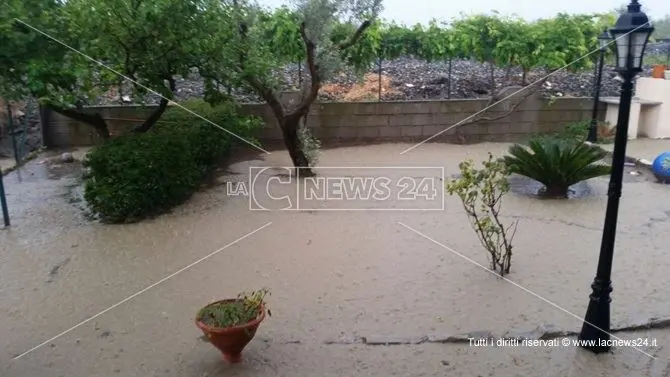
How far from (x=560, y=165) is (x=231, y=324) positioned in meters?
5.06

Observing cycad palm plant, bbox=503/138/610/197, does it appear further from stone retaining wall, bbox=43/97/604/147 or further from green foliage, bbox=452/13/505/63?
green foliage, bbox=452/13/505/63

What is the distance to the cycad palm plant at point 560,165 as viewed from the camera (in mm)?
6703

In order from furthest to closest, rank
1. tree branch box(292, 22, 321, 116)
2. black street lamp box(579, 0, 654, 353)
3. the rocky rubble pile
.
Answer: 1. the rocky rubble pile
2. tree branch box(292, 22, 321, 116)
3. black street lamp box(579, 0, 654, 353)

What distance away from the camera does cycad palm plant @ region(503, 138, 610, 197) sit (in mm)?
6703

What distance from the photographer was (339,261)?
4945mm

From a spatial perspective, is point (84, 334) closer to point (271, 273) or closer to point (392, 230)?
point (271, 273)

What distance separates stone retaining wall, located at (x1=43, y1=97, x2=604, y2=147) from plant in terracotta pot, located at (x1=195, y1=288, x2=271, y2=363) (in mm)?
7044

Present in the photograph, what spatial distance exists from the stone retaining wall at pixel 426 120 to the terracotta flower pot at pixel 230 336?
7.16 metres

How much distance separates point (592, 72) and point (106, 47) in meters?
10.3

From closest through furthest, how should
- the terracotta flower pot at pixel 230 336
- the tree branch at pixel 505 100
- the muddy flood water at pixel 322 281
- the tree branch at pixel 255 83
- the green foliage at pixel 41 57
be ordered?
the terracotta flower pot at pixel 230 336 → the muddy flood water at pixel 322 281 → the green foliage at pixel 41 57 → the tree branch at pixel 255 83 → the tree branch at pixel 505 100

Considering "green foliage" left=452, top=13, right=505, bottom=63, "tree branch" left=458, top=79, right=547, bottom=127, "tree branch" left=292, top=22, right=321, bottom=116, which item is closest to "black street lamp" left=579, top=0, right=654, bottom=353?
"tree branch" left=292, top=22, right=321, bottom=116

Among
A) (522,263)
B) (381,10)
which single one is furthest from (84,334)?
(381,10)

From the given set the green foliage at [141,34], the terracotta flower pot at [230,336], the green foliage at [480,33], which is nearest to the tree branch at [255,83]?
the green foliage at [141,34]

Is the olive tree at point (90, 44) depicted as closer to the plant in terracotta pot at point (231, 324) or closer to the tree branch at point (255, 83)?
the tree branch at point (255, 83)
